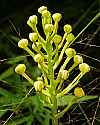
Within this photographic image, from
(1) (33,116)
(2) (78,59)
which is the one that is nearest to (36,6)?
(1) (33,116)

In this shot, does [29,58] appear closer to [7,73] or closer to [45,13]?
[7,73]

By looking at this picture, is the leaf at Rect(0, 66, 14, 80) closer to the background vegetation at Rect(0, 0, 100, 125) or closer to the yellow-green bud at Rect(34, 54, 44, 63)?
the background vegetation at Rect(0, 0, 100, 125)

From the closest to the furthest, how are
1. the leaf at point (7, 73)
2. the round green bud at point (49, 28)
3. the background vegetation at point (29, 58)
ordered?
the round green bud at point (49, 28)
the background vegetation at point (29, 58)
the leaf at point (7, 73)

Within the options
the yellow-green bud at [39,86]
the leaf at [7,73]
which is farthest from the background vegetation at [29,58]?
the yellow-green bud at [39,86]

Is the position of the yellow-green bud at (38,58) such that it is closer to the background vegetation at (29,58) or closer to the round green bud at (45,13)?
the round green bud at (45,13)

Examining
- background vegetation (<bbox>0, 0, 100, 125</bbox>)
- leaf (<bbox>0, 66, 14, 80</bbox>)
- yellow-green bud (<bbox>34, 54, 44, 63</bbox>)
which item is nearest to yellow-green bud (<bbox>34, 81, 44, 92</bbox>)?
yellow-green bud (<bbox>34, 54, 44, 63</bbox>)

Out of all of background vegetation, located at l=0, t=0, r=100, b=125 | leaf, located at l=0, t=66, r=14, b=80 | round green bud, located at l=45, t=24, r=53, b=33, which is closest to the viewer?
round green bud, located at l=45, t=24, r=53, b=33

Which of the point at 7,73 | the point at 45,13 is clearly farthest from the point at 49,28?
the point at 7,73

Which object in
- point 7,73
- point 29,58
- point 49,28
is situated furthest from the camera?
point 29,58
